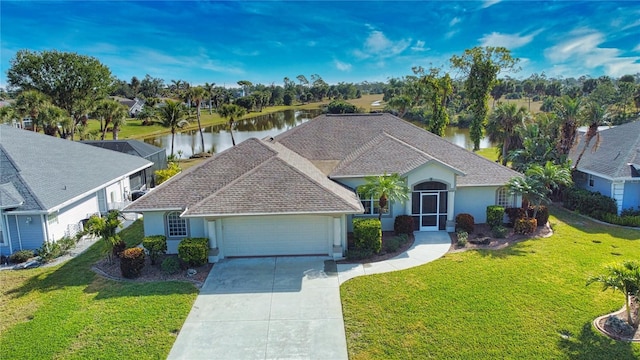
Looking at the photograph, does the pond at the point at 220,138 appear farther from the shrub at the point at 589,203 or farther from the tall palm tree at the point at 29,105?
the shrub at the point at 589,203

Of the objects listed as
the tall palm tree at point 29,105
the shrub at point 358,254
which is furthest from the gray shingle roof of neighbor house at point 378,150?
the tall palm tree at point 29,105

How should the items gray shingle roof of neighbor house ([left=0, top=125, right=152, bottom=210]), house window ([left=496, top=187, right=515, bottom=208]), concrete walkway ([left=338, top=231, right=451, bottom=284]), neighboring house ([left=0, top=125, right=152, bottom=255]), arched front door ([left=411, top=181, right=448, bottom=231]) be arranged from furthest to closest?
house window ([left=496, top=187, right=515, bottom=208])
arched front door ([left=411, top=181, right=448, bottom=231])
gray shingle roof of neighbor house ([left=0, top=125, right=152, bottom=210])
neighboring house ([left=0, top=125, right=152, bottom=255])
concrete walkway ([left=338, top=231, right=451, bottom=284])

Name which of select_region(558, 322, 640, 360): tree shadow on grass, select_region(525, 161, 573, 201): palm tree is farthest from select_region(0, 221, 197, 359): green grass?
select_region(525, 161, 573, 201): palm tree

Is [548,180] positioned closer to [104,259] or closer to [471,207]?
[471,207]

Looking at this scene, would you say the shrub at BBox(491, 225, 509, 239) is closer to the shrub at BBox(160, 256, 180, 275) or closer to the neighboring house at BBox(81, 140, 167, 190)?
the shrub at BBox(160, 256, 180, 275)

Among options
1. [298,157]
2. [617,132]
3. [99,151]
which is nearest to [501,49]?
[617,132]
